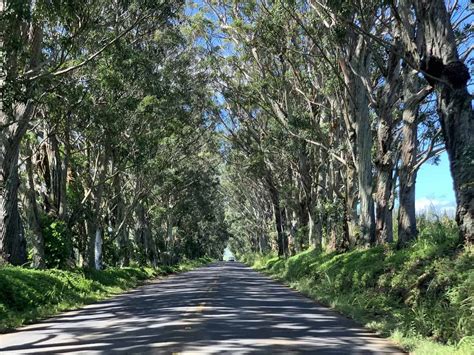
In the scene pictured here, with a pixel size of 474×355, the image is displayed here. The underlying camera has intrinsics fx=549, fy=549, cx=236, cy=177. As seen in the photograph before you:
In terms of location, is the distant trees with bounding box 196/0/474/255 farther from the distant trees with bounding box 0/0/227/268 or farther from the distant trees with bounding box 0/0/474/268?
the distant trees with bounding box 0/0/227/268

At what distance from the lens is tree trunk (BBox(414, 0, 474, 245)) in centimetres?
1064

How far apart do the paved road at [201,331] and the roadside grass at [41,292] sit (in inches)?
26.4

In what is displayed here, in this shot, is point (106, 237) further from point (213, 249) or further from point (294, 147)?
point (213, 249)

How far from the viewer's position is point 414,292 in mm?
11719

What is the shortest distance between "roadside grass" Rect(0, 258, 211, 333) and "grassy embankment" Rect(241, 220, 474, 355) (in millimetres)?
7916

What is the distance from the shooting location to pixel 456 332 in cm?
852

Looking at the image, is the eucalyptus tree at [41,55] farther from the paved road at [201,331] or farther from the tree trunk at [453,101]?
the tree trunk at [453,101]

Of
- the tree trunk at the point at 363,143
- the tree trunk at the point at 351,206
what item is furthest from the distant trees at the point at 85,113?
the tree trunk at the point at 351,206

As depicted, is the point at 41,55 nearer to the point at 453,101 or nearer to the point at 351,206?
the point at 453,101

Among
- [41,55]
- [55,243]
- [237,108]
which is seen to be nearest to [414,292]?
[41,55]

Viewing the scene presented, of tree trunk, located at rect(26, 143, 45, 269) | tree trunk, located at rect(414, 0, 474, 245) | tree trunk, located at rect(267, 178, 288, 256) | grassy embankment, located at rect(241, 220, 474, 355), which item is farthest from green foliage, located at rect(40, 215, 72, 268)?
tree trunk, located at rect(267, 178, 288, 256)

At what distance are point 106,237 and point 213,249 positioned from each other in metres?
97.5

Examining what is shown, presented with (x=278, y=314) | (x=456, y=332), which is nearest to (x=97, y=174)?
(x=278, y=314)

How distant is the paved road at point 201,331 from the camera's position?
29.6ft
